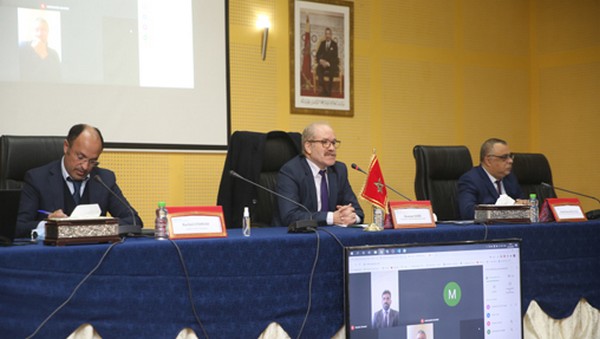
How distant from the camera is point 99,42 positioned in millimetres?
3873

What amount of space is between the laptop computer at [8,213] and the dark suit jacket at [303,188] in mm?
1372

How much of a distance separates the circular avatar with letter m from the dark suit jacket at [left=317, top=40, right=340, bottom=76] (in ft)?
9.68

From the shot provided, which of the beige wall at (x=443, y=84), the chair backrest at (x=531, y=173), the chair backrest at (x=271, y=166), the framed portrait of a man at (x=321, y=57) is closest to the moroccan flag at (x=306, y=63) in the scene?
the framed portrait of a man at (x=321, y=57)

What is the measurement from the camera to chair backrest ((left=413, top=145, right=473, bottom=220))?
375cm

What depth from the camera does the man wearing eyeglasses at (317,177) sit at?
10.9ft

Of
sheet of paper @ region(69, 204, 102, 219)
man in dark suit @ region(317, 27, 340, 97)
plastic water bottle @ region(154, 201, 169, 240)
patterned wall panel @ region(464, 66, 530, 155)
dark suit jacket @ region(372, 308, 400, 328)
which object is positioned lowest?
dark suit jacket @ region(372, 308, 400, 328)

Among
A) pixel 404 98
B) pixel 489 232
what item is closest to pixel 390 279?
pixel 489 232

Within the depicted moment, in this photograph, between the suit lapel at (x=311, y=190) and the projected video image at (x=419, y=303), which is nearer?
the projected video image at (x=419, y=303)

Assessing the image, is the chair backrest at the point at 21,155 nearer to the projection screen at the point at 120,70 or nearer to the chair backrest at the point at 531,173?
the projection screen at the point at 120,70

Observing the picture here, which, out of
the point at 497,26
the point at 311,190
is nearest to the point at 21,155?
the point at 311,190

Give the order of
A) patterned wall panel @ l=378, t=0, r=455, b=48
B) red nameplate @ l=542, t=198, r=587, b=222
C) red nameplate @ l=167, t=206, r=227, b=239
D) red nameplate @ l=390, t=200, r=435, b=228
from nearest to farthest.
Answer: red nameplate @ l=167, t=206, r=227, b=239
red nameplate @ l=390, t=200, r=435, b=228
red nameplate @ l=542, t=198, r=587, b=222
patterned wall panel @ l=378, t=0, r=455, b=48

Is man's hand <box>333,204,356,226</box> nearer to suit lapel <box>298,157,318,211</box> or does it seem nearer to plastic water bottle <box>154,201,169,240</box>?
suit lapel <box>298,157,318,211</box>

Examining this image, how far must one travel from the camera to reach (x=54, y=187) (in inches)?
114

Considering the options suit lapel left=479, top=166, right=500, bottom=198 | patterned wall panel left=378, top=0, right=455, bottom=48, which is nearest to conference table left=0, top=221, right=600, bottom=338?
suit lapel left=479, top=166, right=500, bottom=198
